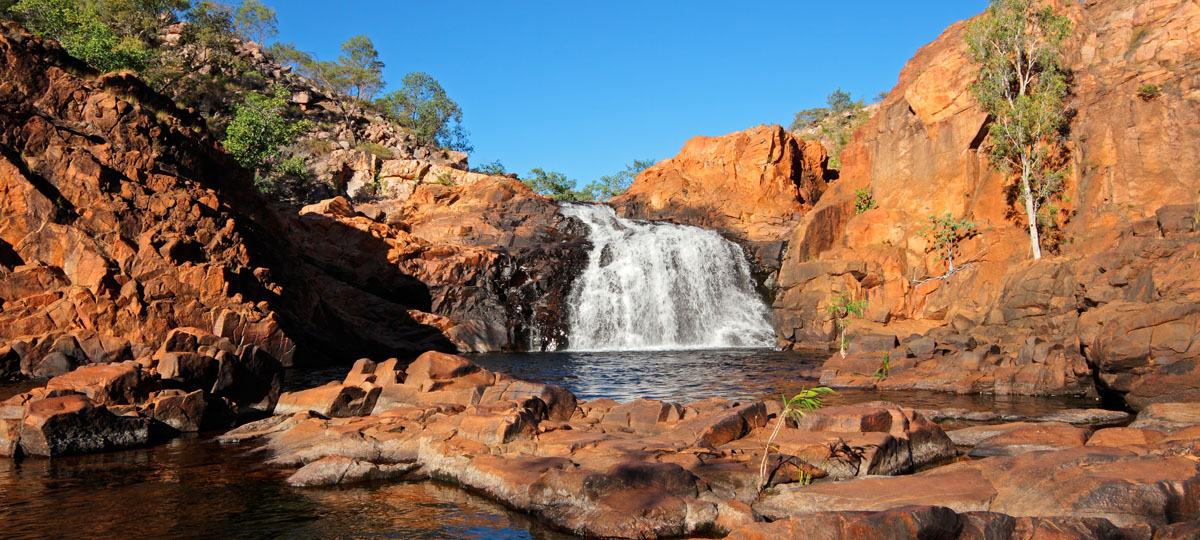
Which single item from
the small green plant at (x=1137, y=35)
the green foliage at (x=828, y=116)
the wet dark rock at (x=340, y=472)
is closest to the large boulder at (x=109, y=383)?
the wet dark rock at (x=340, y=472)

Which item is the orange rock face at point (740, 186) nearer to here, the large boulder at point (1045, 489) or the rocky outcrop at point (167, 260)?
the rocky outcrop at point (167, 260)

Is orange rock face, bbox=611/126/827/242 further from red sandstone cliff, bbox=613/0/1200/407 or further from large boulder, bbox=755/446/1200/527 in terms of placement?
large boulder, bbox=755/446/1200/527

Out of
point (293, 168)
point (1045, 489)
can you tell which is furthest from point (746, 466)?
point (293, 168)

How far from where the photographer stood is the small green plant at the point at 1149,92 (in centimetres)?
2628

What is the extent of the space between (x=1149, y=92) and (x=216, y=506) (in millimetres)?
31330

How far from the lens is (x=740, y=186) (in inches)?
1998

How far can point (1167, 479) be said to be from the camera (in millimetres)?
7695

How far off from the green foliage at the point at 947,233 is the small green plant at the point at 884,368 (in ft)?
38.1

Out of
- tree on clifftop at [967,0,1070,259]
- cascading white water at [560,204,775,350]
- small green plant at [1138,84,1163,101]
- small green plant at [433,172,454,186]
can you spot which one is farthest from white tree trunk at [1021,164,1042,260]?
small green plant at [433,172,454,186]

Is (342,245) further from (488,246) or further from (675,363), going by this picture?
(675,363)

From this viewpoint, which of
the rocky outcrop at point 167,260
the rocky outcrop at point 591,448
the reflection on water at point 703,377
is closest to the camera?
the rocky outcrop at point 591,448

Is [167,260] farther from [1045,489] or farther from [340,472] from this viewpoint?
[1045,489]

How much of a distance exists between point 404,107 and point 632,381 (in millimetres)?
70100

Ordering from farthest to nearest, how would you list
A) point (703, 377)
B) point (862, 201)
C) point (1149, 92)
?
point (862, 201) < point (1149, 92) < point (703, 377)
